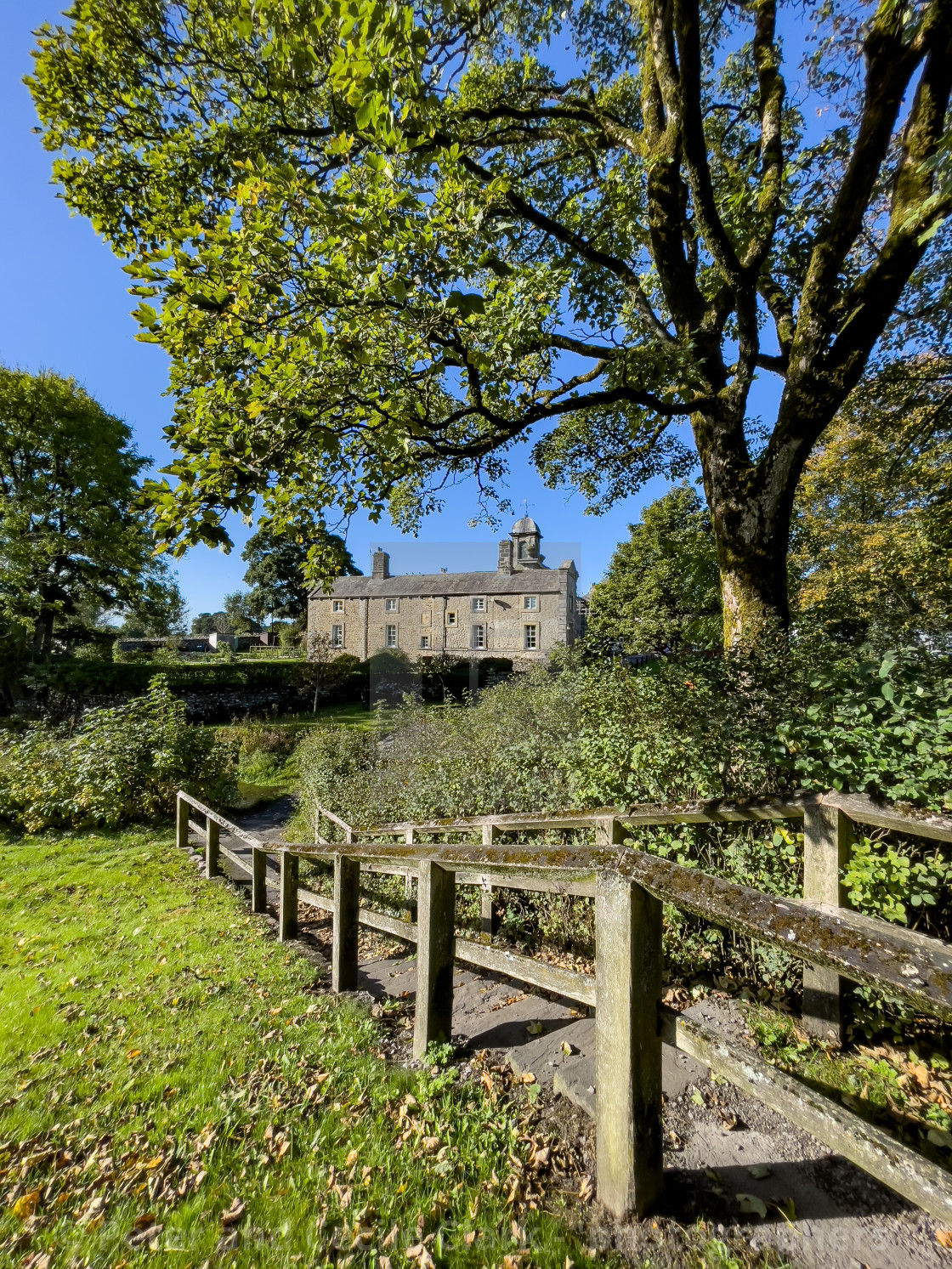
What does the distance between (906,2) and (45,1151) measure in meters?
9.81

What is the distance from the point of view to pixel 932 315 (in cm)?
774

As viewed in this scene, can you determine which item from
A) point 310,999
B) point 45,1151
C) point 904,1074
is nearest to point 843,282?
point 904,1074

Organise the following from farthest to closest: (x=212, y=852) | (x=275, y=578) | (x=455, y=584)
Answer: (x=275, y=578) < (x=455, y=584) < (x=212, y=852)

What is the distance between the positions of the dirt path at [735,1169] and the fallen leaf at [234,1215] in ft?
4.16

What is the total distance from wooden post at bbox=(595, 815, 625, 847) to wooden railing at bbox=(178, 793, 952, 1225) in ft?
1.19

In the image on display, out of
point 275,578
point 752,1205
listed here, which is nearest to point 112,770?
point 752,1205

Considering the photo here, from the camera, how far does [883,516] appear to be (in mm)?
17953

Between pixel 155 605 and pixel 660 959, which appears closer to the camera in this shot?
pixel 660 959

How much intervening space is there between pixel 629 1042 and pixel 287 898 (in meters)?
4.38

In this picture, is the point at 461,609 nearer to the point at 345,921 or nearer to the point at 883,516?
the point at 883,516

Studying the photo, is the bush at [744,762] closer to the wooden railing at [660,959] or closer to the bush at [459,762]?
the bush at [459,762]

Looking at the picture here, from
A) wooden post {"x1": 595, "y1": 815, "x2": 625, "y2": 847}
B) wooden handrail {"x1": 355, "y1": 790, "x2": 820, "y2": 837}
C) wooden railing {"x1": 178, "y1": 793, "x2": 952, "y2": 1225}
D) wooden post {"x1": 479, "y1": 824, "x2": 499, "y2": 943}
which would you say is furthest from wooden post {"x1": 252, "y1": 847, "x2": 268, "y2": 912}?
wooden post {"x1": 595, "y1": 815, "x2": 625, "y2": 847}

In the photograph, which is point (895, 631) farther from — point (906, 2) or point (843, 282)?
point (843, 282)

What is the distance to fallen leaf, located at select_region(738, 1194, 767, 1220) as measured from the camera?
178cm
